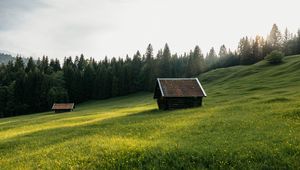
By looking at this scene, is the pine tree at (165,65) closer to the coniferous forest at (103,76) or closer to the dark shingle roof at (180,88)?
the coniferous forest at (103,76)

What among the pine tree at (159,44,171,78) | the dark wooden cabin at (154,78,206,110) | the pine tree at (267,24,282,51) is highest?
the pine tree at (267,24,282,51)

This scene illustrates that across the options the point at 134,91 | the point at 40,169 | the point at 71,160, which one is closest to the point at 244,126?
the point at 71,160

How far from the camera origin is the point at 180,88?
50.2 m

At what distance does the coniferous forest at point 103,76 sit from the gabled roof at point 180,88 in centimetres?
6810

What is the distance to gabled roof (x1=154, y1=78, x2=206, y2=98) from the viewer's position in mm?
48269

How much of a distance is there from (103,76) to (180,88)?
85815mm

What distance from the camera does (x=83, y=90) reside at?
13225cm

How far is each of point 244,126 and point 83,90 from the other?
115270 millimetres

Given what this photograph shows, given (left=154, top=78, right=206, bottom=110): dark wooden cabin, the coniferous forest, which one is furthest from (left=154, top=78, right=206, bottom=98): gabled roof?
the coniferous forest

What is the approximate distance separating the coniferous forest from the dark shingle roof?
224 ft

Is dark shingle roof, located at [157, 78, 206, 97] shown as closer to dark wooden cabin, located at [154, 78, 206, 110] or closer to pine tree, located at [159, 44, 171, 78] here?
dark wooden cabin, located at [154, 78, 206, 110]

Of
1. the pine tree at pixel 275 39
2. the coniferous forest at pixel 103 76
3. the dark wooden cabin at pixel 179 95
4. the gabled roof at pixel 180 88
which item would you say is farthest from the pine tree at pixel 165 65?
the dark wooden cabin at pixel 179 95

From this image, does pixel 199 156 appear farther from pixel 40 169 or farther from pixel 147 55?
pixel 147 55

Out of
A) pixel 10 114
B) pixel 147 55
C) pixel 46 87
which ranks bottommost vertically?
pixel 10 114
